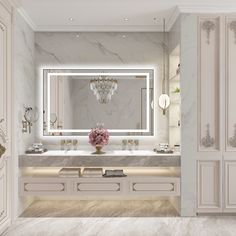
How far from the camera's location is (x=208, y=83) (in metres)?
4.59

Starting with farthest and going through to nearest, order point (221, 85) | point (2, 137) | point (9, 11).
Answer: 1. point (221, 85)
2. point (9, 11)
3. point (2, 137)

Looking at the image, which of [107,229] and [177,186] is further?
[177,186]

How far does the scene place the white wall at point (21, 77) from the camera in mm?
4423

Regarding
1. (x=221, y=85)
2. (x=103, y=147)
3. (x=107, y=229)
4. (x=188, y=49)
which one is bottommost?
(x=107, y=229)

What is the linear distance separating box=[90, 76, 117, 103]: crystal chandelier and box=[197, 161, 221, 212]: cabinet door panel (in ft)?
5.96

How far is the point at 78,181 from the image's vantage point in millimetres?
4613

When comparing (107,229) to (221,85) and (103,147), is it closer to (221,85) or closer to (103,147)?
(103,147)

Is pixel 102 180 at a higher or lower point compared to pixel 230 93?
lower

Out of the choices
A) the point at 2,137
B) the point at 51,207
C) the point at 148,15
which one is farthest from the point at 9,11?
the point at 51,207

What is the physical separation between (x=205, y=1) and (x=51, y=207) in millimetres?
3537

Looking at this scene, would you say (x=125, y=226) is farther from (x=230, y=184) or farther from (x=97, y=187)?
(x=230, y=184)

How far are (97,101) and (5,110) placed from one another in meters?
1.76

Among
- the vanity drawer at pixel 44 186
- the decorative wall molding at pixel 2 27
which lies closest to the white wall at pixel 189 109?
the vanity drawer at pixel 44 186

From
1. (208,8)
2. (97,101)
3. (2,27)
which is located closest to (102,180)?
(97,101)
